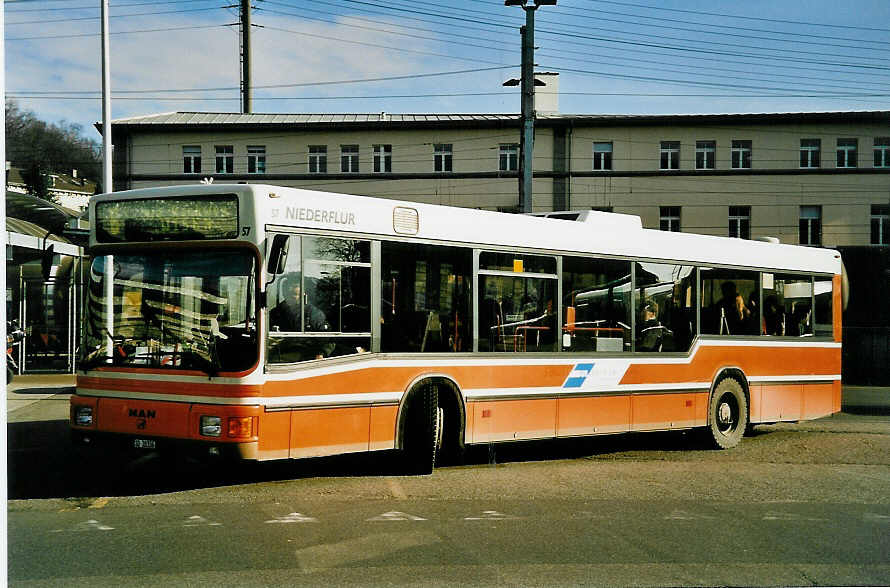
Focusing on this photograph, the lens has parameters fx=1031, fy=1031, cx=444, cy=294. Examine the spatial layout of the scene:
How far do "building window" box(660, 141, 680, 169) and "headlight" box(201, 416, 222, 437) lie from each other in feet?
155

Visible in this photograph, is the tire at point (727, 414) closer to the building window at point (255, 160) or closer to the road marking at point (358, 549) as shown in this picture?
the road marking at point (358, 549)

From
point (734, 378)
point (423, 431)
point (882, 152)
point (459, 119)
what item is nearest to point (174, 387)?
point (423, 431)

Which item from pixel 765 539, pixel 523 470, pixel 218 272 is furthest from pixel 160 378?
pixel 765 539

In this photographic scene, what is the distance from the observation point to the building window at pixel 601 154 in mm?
53750

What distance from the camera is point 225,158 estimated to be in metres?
55.8

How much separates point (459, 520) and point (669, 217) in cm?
4743

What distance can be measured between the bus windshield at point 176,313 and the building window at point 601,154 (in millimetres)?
45537

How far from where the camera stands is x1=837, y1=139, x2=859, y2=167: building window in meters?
53.2

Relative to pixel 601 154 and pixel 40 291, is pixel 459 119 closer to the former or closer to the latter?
pixel 601 154

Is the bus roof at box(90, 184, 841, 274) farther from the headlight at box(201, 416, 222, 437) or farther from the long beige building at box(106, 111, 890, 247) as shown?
the long beige building at box(106, 111, 890, 247)

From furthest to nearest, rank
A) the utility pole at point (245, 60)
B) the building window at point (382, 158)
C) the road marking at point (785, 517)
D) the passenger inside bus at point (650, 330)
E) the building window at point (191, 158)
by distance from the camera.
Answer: the building window at point (191, 158) → the building window at point (382, 158) → the utility pole at point (245, 60) → the passenger inside bus at point (650, 330) → the road marking at point (785, 517)

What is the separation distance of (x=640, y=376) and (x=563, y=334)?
5.05ft

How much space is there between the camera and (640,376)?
13.5 metres

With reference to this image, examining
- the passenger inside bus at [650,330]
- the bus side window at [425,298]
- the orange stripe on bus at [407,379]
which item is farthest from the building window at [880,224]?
the bus side window at [425,298]
